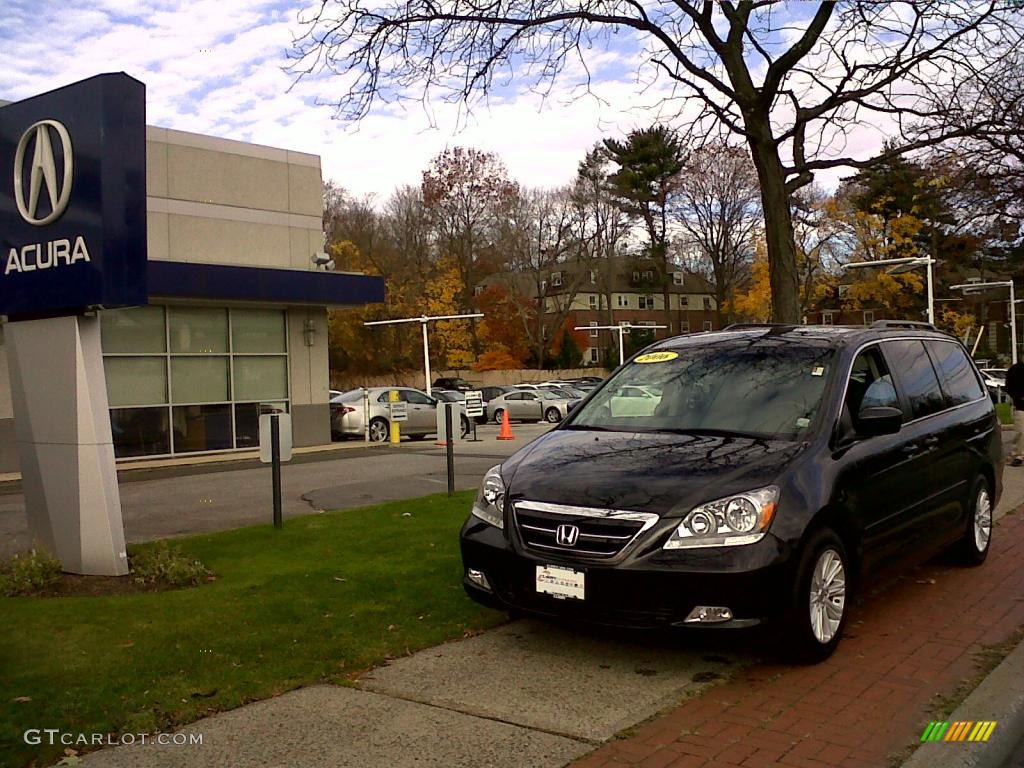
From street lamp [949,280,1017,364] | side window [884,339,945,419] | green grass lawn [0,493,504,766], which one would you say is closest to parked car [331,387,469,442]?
green grass lawn [0,493,504,766]

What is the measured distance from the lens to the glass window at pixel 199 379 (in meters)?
20.7

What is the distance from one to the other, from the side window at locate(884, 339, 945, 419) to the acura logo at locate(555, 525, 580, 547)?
9.80ft

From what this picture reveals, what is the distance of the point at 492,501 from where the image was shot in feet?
→ 18.5

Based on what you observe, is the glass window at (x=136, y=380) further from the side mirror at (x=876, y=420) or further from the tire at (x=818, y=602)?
the tire at (x=818, y=602)

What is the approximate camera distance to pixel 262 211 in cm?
2211

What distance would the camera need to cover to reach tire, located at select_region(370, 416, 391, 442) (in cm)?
2505

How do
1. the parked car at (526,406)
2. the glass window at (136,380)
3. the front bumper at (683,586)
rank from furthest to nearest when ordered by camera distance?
1. the parked car at (526,406)
2. the glass window at (136,380)
3. the front bumper at (683,586)

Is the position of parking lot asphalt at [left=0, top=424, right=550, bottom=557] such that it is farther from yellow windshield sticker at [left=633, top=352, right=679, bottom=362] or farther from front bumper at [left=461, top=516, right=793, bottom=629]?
front bumper at [left=461, top=516, right=793, bottom=629]

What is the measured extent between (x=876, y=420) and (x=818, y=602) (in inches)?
49.2

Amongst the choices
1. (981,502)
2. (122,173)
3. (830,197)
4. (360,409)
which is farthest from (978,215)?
(830,197)

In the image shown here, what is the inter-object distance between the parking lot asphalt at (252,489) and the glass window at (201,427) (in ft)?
6.63

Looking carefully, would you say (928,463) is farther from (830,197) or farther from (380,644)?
(830,197)

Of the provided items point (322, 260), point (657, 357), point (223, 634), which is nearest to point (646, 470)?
point (657, 357)

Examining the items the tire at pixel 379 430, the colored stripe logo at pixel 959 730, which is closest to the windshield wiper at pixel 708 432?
the colored stripe logo at pixel 959 730
